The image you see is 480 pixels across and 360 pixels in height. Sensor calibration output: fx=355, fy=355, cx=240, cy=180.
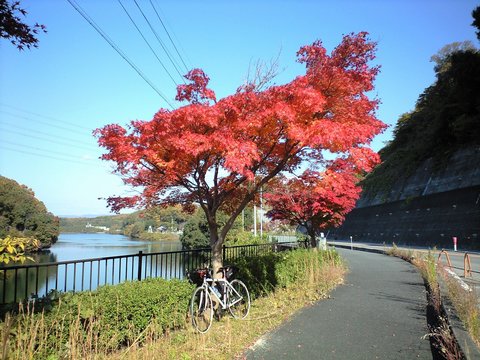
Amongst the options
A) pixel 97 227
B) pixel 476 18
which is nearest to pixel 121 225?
pixel 97 227

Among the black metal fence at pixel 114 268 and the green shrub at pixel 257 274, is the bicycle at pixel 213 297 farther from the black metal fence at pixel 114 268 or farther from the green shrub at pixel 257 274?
the green shrub at pixel 257 274

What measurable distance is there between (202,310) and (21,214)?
33618mm

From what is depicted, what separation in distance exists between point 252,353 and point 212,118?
135 inches

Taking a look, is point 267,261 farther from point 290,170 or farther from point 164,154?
point 164,154

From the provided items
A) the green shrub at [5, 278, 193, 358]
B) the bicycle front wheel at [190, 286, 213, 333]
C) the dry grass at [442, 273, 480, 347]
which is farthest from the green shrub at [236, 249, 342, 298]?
the dry grass at [442, 273, 480, 347]

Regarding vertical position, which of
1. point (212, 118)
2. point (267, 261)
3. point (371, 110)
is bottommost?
point (267, 261)

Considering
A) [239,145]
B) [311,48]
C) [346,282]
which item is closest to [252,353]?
[239,145]

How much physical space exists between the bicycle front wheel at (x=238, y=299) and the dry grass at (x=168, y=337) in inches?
6.4

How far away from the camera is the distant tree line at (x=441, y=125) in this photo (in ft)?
96.8

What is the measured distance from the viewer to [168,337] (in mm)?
5051

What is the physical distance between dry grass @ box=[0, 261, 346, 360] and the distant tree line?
28088mm

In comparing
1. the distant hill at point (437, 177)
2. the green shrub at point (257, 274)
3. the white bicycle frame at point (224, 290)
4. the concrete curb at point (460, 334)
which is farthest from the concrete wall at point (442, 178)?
the white bicycle frame at point (224, 290)

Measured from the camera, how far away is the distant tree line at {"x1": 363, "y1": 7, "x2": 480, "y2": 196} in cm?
2950

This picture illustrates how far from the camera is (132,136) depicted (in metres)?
6.12
